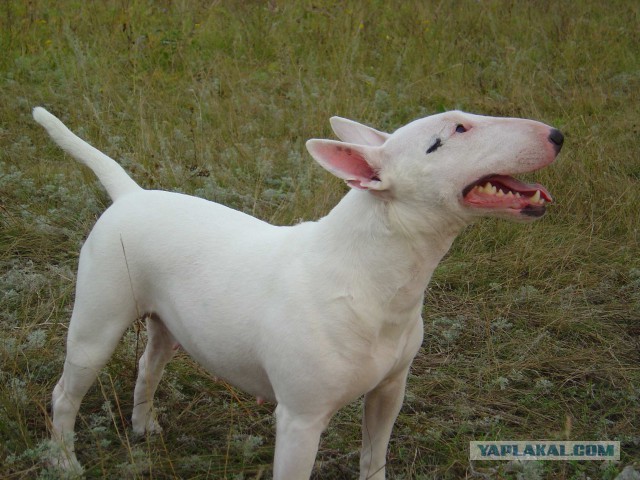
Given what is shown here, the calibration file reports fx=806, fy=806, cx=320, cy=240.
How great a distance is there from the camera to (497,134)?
96.8 inches

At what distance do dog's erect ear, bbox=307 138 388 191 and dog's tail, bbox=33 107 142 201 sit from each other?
1053 millimetres

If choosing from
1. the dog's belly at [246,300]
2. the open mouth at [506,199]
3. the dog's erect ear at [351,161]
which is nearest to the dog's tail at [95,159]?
the dog's belly at [246,300]

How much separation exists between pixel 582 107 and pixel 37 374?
4.80m

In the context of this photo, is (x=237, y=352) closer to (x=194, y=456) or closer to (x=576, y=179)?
(x=194, y=456)

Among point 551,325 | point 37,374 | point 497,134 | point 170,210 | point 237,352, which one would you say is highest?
point 497,134

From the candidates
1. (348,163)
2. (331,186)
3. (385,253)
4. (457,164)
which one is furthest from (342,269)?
(331,186)

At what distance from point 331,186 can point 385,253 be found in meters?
2.56

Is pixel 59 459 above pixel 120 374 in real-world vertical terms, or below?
above

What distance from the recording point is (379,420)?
2.88m

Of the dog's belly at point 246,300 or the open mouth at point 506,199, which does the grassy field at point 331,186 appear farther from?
the open mouth at point 506,199

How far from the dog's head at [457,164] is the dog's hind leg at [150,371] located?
4.01 ft

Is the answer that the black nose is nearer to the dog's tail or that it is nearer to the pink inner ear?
the pink inner ear

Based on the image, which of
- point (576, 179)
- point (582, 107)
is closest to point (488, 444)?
point (576, 179)

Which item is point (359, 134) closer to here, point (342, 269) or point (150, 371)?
point (342, 269)
